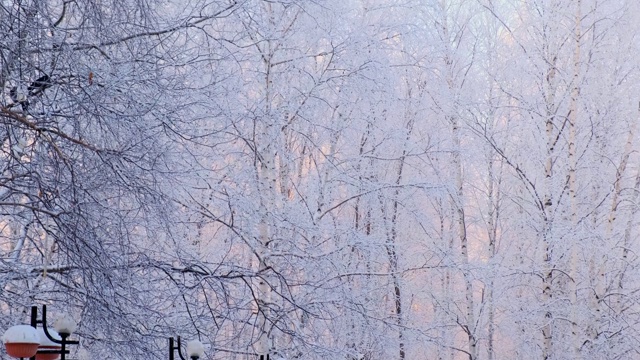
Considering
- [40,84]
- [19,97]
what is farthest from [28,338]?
[19,97]

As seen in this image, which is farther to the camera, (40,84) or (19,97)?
(19,97)

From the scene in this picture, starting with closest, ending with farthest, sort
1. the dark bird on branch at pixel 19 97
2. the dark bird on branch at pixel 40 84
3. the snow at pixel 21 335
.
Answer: the snow at pixel 21 335 < the dark bird on branch at pixel 40 84 < the dark bird on branch at pixel 19 97

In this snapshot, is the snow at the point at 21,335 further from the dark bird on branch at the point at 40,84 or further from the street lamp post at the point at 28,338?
the dark bird on branch at the point at 40,84

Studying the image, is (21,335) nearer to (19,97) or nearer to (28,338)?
(28,338)

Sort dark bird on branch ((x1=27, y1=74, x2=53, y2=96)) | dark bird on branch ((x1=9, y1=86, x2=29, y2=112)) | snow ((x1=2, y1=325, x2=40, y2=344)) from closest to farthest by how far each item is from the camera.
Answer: snow ((x1=2, y1=325, x2=40, y2=344)), dark bird on branch ((x1=27, y1=74, x2=53, y2=96)), dark bird on branch ((x1=9, y1=86, x2=29, y2=112))

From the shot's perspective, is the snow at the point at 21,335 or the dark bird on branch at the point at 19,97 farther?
the dark bird on branch at the point at 19,97

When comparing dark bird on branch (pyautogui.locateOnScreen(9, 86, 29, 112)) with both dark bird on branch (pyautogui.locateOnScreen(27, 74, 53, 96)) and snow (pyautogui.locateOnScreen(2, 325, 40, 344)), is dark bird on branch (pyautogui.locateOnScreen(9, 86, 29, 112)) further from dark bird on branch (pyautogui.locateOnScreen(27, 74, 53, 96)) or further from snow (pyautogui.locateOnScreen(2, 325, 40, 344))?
snow (pyautogui.locateOnScreen(2, 325, 40, 344))

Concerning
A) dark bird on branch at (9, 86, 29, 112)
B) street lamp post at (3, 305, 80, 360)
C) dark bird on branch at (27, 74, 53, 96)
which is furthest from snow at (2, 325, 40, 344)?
dark bird on branch at (9, 86, 29, 112)

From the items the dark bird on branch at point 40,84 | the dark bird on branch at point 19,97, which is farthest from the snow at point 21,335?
the dark bird on branch at point 19,97

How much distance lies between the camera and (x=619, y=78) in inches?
389

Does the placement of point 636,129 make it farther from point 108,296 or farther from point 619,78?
point 108,296

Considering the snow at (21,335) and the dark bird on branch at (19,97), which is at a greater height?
the dark bird on branch at (19,97)

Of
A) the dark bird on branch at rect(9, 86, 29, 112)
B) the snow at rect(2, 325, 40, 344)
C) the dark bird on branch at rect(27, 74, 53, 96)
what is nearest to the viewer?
the snow at rect(2, 325, 40, 344)

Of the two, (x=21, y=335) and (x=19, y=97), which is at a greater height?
(x=19, y=97)
